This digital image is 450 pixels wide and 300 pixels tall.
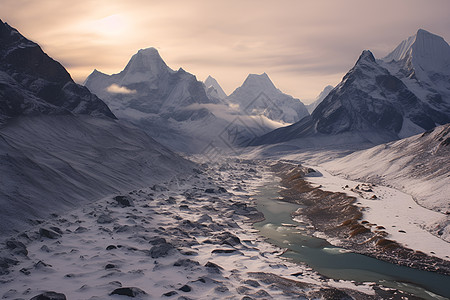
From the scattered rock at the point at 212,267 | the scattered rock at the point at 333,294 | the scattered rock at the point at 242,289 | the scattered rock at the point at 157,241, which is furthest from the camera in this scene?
the scattered rock at the point at 157,241

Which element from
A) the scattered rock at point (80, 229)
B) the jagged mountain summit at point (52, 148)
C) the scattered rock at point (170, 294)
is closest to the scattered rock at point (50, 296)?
the scattered rock at point (170, 294)

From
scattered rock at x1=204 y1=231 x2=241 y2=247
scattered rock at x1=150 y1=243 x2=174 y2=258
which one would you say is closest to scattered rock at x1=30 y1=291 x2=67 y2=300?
scattered rock at x1=150 y1=243 x2=174 y2=258

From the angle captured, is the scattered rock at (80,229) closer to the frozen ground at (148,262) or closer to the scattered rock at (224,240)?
the frozen ground at (148,262)

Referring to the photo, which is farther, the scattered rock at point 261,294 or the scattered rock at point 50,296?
the scattered rock at point 261,294

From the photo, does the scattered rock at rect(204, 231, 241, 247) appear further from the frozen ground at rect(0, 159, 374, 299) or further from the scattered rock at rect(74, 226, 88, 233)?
the scattered rock at rect(74, 226, 88, 233)

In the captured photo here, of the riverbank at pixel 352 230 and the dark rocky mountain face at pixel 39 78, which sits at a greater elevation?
the dark rocky mountain face at pixel 39 78

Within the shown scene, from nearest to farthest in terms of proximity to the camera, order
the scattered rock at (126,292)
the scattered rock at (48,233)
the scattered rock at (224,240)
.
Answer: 1. the scattered rock at (126,292)
2. the scattered rock at (48,233)
3. the scattered rock at (224,240)

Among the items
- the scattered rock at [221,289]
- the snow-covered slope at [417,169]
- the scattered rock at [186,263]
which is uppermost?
the snow-covered slope at [417,169]

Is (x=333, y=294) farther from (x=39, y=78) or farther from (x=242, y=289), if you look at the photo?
(x=39, y=78)
